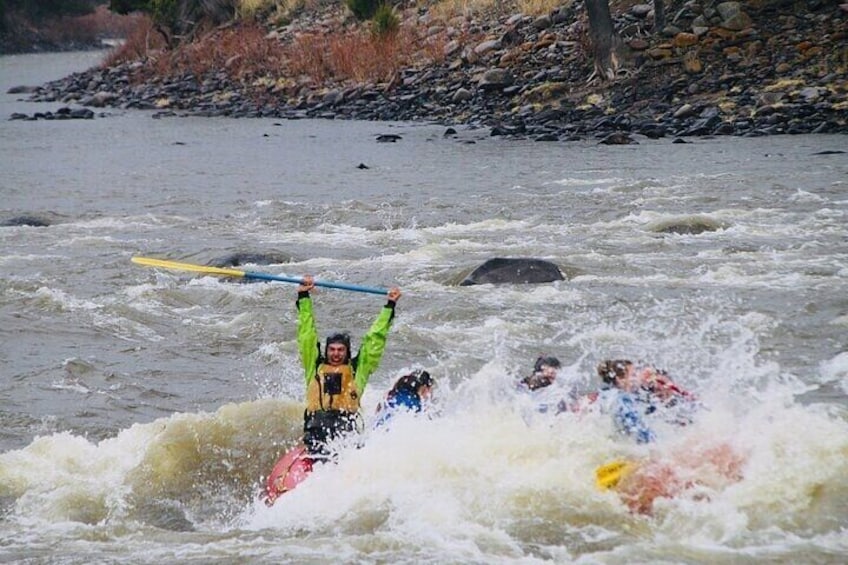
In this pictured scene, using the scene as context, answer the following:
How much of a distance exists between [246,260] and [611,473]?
→ 8073mm

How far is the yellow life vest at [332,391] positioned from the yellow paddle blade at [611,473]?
1768 millimetres

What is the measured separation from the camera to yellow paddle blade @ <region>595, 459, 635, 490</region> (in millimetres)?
8336

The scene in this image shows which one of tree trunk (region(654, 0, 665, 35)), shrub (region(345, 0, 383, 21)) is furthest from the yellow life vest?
shrub (region(345, 0, 383, 21))

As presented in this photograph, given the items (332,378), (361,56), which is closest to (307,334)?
(332,378)

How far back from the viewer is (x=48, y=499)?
8.76 m

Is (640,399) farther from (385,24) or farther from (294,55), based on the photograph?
(294,55)

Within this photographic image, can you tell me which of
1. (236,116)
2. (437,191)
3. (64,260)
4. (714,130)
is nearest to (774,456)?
(64,260)

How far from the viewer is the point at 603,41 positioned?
30422 millimetres

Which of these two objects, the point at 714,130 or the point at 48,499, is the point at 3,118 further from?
the point at 48,499

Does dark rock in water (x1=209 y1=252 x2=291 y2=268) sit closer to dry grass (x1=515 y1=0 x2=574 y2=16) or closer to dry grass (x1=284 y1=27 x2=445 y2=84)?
dry grass (x1=284 y1=27 x2=445 y2=84)

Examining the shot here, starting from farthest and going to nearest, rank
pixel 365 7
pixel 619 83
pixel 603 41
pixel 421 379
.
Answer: pixel 365 7
pixel 603 41
pixel 619 83
pixel 421 379

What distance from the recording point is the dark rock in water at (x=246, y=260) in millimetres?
15688

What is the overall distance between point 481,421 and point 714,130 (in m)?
17.5

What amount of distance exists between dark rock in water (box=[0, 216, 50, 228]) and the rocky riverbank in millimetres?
10692
